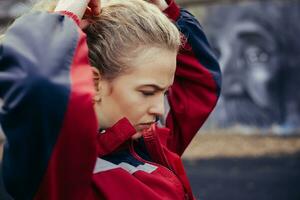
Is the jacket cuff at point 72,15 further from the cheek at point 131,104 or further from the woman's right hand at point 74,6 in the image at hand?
the cheek at point 131,104

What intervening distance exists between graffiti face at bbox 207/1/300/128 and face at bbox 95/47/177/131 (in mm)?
9751

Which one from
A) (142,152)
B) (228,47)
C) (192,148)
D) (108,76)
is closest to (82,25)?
(108,76)

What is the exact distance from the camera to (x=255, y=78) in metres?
10.9

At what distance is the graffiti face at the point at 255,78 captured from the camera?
10891mm

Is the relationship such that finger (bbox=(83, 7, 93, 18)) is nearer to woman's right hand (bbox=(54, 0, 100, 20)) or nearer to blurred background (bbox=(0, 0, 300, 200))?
woman's right hand (bbox=(54, 0, 100, 20))

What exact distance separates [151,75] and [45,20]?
309mm

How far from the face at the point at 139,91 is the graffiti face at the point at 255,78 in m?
9.75

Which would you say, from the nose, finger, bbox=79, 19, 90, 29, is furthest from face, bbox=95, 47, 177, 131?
finger, bbox=79, 19, 90, 29

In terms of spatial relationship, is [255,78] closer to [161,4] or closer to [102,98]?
[161,4]

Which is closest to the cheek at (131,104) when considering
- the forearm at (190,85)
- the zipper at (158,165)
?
the zipper at (158,165)

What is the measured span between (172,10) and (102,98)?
55 cm

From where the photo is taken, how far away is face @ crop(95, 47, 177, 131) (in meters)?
1.25

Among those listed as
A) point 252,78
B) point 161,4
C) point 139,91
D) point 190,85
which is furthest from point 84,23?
point 252,78

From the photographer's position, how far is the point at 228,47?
11.1 meters
